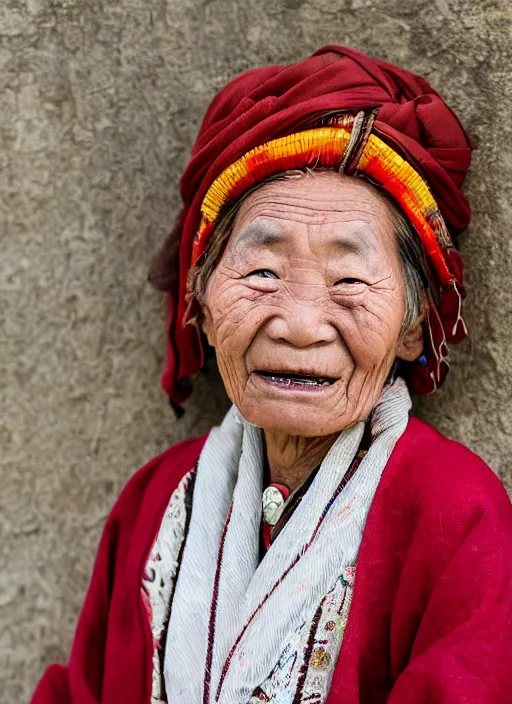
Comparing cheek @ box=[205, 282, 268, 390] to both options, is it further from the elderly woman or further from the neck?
the neck

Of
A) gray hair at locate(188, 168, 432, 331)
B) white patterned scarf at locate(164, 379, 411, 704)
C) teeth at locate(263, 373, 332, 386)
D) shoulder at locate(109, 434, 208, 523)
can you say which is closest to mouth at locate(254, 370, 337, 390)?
teeth at locate(263, 373, 332, 386)

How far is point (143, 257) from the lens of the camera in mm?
2451

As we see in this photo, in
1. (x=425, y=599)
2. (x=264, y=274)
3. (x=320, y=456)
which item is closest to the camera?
(x=425, y=599)

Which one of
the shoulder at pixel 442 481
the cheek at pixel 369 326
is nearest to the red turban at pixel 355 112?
the cheek at pixel 369 326

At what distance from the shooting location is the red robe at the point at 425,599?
143cm

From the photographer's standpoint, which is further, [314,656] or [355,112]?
[355,112]

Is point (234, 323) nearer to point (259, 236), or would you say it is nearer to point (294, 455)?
point (259, 236)

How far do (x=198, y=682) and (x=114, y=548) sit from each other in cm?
56

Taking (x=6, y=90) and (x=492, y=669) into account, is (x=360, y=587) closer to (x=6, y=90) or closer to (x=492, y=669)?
(x=492, y=669)

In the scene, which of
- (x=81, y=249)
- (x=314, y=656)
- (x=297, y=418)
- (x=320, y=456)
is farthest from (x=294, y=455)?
(x=81, y=249)

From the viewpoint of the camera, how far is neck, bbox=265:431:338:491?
1.91 metres

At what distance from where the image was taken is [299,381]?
175 cm

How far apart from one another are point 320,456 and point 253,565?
28cm

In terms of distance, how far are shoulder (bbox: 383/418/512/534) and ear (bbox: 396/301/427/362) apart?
0.80ft
